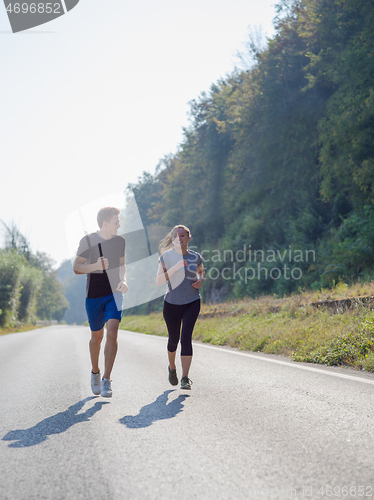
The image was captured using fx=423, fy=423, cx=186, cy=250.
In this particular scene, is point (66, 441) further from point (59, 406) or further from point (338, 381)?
point (338, 381)

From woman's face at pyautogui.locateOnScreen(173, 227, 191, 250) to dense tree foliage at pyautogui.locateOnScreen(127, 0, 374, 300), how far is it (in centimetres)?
1204

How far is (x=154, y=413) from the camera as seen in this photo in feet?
14.3

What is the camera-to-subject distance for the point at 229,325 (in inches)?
526

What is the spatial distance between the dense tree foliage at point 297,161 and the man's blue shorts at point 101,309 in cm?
1290

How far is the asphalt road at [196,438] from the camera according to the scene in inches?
102

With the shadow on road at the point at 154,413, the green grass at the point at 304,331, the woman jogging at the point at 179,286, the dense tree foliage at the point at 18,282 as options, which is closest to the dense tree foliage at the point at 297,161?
the green grass at the point at 304,331

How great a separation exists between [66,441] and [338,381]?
138 inches

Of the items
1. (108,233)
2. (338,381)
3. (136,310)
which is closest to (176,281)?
(108,233)

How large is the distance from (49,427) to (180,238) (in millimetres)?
2743

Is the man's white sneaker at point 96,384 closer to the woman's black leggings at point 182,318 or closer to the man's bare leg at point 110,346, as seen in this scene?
the man's bare leg at point 110,346

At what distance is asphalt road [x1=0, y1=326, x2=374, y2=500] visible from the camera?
2.59 metres

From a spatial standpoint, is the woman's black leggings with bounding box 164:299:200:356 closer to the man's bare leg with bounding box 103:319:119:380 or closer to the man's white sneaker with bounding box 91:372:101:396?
the man's bare leg with bounding box 103:319:119:380

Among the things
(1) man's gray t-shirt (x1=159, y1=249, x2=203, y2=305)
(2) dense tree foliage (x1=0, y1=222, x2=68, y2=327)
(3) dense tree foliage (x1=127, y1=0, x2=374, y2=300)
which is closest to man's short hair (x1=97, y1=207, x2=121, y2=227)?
(1) man's gray t-shirt (x1=159, y1=249, x2=203, y2=305)

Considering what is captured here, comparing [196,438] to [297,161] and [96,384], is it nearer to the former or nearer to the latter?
[96,384]
